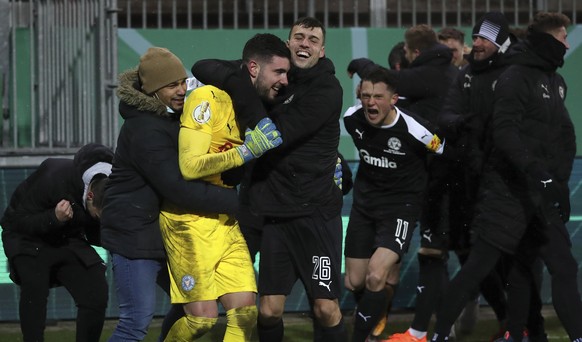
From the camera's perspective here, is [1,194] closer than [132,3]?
Yes

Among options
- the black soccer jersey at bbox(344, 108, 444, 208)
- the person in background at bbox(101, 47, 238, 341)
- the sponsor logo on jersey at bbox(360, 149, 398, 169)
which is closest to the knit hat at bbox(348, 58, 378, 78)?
the black soccer jersey at bbox(344, 108, 444, 208)

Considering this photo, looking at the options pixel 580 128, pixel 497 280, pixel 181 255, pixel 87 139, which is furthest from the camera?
pixel 580 128

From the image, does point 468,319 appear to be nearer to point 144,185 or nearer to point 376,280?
point 376,280

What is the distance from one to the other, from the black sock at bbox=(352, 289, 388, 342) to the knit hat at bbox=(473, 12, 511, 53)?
72.6 inches

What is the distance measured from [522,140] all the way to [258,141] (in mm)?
2222

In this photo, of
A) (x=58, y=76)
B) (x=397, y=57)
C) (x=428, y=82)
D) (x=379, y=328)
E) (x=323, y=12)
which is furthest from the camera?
(x=323, y=12)

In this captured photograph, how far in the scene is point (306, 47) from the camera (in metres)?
7.47

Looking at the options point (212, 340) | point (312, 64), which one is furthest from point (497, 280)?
point (312, 64)

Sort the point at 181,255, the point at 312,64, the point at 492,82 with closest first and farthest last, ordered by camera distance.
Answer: the point at 181,255 → the point at 312,64 → the point at 492,82

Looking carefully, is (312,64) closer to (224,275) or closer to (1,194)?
(224,275)

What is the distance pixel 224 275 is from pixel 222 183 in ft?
1.64

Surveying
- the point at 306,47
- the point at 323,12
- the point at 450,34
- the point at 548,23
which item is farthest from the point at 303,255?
the point at 323,12

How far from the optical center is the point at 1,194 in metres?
9.80

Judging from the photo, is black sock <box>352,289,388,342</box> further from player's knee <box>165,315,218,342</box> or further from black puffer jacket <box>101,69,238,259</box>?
black puffer jacket <box>101,69,238,259</box>
